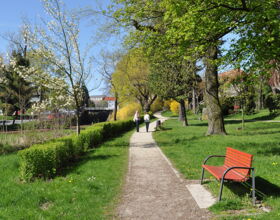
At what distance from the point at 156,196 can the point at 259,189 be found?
81.1 inches

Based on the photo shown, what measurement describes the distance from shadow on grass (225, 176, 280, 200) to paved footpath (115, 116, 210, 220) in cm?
96

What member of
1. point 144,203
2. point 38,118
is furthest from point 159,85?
point 144,203

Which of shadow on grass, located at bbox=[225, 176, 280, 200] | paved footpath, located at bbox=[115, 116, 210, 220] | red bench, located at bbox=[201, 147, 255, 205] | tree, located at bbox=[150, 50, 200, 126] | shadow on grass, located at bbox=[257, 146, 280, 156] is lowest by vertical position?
paved footpath, located at bbox=[115, 116, 210, 220]

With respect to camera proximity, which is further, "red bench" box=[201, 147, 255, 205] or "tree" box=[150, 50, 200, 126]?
"tree" box=[150, 50, 200, 126]

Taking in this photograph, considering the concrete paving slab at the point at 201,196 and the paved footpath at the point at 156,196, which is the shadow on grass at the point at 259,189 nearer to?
the concrete paving slab at the point at 201,196

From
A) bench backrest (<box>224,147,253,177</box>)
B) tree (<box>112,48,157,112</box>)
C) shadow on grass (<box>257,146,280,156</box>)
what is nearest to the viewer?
bench backrest (<box>224,147,253,177</box>)

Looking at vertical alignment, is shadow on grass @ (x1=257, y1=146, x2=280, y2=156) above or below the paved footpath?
above

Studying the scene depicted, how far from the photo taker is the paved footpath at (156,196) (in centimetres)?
462

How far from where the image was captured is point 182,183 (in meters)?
6.47

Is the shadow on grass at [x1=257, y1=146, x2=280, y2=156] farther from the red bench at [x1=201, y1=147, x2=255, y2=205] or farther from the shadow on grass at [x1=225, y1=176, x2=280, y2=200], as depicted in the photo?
the red bench at [x1=201, y1=147, x2=255, y2=205]

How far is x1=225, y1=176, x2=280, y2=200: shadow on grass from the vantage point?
527 centimetres

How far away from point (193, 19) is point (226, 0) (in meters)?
1.14

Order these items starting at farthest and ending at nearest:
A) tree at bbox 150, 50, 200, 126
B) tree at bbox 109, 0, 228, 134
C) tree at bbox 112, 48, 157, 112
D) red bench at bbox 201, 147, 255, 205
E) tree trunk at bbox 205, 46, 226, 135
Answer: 1. tree at bbox 112, 48, 157, 112
2. tree at bbox 150, 50, 200, 126
3. tree trunk at bbox 205, 46, 226, 135
4. tree at bbox 109, 0, 228, 134
5. red bench at bbox 201, 147, 255, 205

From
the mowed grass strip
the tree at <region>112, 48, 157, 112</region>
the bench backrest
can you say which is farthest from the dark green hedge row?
the tree at <region>112, 48, 157, 112</region>
